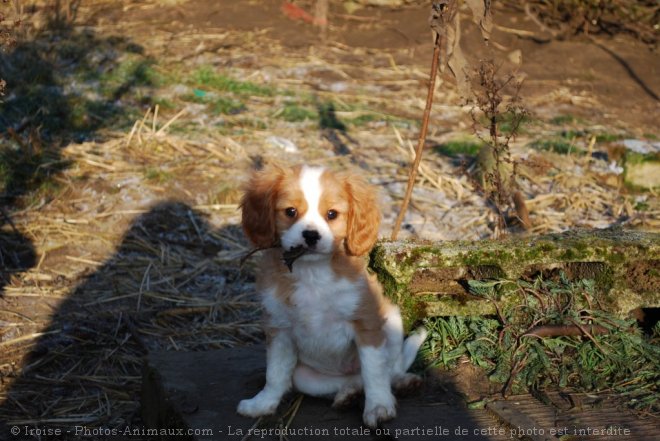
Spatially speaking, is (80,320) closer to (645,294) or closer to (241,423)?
(241,423)

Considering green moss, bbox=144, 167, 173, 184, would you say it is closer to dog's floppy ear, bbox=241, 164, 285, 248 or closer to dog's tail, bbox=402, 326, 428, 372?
dog's floppy ear, bbox=241, 164, 285, 248

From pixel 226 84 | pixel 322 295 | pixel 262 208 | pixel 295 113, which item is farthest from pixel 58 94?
pixel 322 295

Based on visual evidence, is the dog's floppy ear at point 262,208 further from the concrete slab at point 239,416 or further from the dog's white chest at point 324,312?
the concrete slab at point 239,416

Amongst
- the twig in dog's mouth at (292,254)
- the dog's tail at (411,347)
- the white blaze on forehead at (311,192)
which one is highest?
the white blaze on forehead at (311,192)

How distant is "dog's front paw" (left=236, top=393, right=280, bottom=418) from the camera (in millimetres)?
3865

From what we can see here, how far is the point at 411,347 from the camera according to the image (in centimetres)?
410

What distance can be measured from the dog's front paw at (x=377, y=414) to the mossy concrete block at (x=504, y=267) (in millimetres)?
685

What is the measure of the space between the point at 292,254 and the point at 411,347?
83 cm

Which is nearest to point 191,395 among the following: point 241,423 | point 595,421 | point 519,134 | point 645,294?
point 241,423

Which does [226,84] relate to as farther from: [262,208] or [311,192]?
[311,192]

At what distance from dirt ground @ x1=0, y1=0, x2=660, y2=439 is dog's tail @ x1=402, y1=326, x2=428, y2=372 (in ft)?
4.98

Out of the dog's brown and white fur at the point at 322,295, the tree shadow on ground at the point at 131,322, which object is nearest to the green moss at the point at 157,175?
the tree shadow on ground at the point at 131,322

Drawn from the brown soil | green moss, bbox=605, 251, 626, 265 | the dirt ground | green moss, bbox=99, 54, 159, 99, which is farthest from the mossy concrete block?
green moss, bbox=99, 54, 159, 99

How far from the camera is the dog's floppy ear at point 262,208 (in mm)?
3838
